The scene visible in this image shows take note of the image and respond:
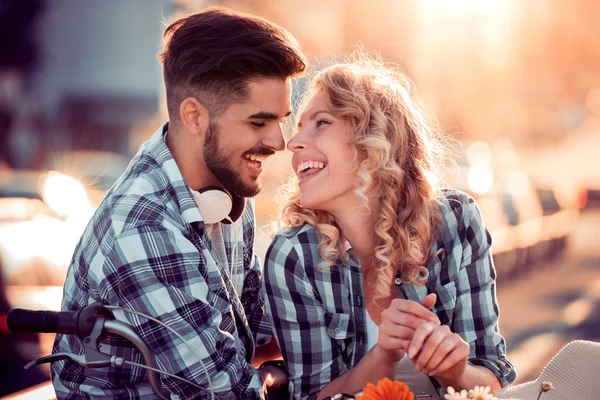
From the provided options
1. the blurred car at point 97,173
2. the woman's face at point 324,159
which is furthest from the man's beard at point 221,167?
the blurred car at point 97,173

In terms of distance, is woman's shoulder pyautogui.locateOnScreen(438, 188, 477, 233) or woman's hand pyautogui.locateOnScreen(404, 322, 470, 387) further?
woman's shoulder pyautogui.locateOnScreen(438, 188, 477, 233)

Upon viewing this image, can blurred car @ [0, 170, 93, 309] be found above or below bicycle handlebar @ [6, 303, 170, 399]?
below

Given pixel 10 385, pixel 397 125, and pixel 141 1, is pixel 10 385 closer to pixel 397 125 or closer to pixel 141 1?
pixel 397 125

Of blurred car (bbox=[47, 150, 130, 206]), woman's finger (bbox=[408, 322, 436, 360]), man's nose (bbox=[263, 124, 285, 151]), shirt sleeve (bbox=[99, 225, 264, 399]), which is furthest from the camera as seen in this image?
blurred car (bbox=[47, 150, 130, 206])

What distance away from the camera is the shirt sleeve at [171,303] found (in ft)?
7.52

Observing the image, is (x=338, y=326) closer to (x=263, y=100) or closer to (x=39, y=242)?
(x=263, y=100)

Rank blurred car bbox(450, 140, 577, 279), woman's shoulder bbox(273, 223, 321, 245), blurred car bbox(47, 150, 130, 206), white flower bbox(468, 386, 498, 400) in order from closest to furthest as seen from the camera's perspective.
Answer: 1. white flower bbox(468, 386, 498, 400)
2. woman's shoulder bbox(273, 223, 321, 245)
3. blurred car bbox(450, 140, 577, 279)
4. blurred car bbox(47, 150, 130, 206)

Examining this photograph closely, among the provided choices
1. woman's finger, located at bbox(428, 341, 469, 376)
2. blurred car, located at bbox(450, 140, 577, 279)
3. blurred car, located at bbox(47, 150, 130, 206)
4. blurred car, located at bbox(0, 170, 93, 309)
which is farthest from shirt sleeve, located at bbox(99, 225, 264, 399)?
blurred car, located at bbox(450, 140, 577, 279)

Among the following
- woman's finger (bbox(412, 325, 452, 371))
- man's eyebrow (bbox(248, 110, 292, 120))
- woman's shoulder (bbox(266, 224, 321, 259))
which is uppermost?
man's eyebrow (bbox(248, 110, 292, 120))

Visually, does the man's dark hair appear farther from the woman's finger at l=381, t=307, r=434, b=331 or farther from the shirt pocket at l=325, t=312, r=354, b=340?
the woman's finger at l=381, t=307, r=434, b=331

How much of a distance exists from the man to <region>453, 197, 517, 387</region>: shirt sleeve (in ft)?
2.31

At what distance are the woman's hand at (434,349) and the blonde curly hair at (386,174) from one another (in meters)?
0.53

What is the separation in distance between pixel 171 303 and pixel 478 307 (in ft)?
3.29

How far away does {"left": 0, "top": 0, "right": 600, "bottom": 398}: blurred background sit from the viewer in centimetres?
656
